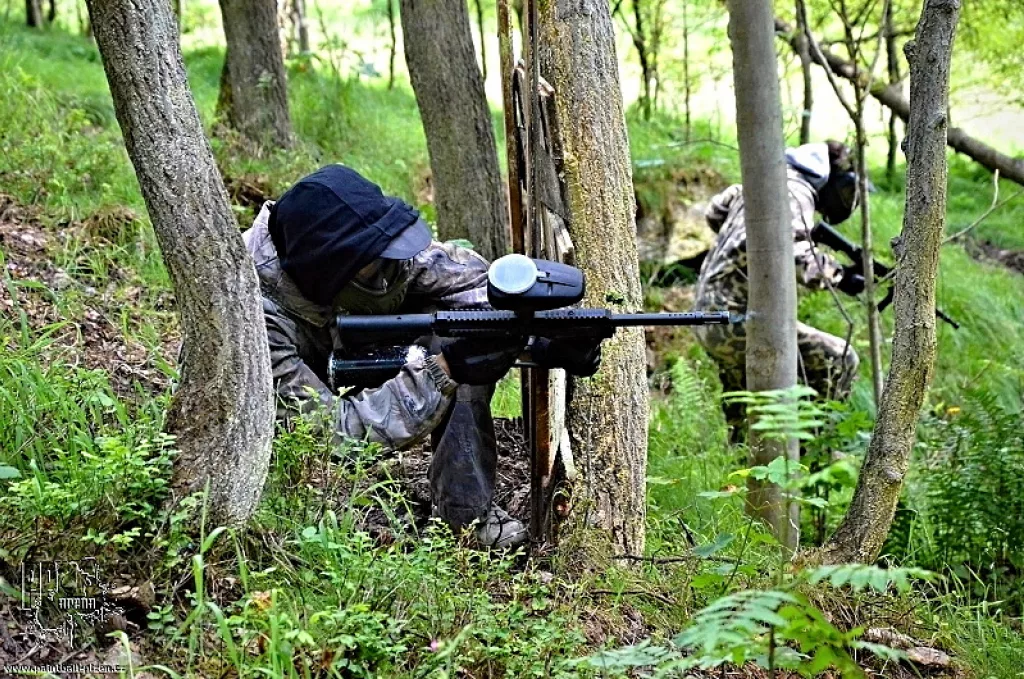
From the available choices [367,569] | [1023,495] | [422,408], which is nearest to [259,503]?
[367,569]

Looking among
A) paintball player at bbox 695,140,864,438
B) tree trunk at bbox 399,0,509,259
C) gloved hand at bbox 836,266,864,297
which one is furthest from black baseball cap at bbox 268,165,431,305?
gloved hand at bbox 836,266,864,297

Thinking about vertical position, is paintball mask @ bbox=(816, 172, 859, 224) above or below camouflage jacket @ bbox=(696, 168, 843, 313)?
above

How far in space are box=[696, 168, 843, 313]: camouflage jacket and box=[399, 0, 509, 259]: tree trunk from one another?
1440 millimetres

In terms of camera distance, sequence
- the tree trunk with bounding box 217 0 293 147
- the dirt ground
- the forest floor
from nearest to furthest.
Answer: the forest floor, the dirt ground, the tree trunk with bounding box 217 0 293 147

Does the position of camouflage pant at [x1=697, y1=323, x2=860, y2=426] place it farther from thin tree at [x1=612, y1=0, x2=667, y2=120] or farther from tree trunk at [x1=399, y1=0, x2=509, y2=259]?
thin tree at [x1=612, y1=0, x2=667, y2=120]

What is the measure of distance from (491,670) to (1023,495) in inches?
115

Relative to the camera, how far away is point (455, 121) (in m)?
6.68

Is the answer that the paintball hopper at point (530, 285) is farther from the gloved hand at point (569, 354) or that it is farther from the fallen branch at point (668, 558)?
the fallen branch at point (668, 558)

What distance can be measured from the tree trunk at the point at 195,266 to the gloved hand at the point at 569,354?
34.6 inches

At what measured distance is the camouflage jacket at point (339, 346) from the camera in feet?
12.1

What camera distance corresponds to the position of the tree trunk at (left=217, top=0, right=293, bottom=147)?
7711 mm

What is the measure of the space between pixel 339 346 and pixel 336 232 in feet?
1.71

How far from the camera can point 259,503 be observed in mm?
3213

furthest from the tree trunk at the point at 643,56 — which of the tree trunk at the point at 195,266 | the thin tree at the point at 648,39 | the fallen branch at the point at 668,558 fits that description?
the tree trunk at the point at 195,266
